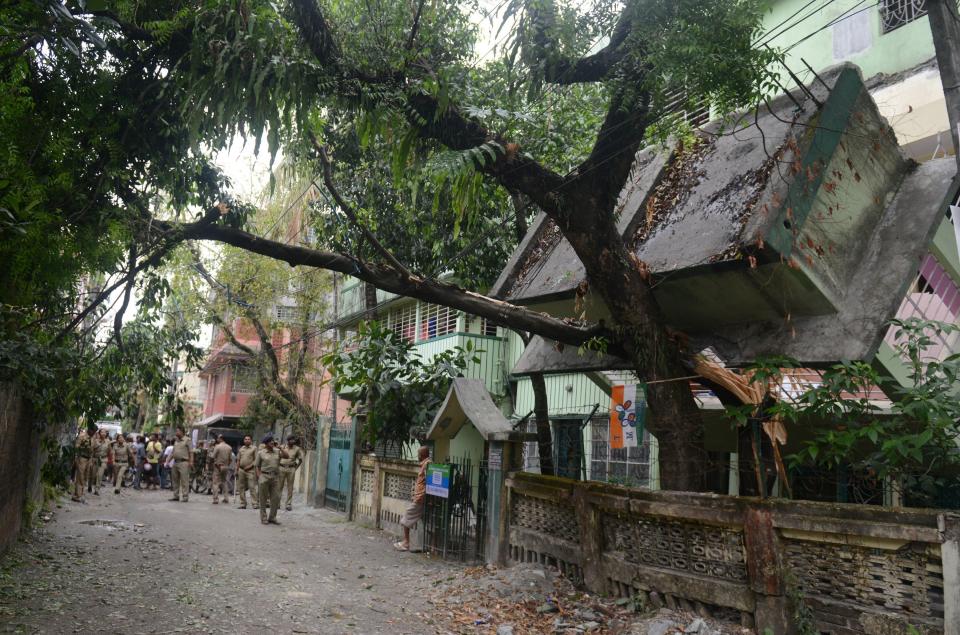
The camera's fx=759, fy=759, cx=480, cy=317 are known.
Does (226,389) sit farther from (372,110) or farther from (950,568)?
(950,568)

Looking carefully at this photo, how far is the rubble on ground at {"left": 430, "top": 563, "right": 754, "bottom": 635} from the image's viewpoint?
656cm

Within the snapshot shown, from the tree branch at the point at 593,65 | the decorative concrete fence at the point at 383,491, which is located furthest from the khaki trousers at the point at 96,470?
the tree branch at the point at 593,65

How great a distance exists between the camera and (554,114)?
11.8 m

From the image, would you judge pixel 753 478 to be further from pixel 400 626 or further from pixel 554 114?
pixel 554 114

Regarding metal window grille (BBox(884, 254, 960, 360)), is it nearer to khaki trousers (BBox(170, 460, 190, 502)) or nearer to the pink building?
→ khaki trousers (BBox(170, 460, 190, 502))

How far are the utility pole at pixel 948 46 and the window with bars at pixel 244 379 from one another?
77.6 feet

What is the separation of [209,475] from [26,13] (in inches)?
885

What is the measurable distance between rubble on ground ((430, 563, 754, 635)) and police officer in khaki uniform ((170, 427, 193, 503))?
39.3 ft

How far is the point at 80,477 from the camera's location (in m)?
17.7

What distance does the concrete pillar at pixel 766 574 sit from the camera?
5902 millimetres

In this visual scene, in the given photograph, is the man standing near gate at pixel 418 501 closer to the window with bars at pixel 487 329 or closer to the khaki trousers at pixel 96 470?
the window with bars at pixel 487 329

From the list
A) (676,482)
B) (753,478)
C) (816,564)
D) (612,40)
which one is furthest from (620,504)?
(612,40)

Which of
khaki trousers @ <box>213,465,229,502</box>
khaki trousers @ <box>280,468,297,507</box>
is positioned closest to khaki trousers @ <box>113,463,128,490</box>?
khaki trousers @ <box>213,465,229,502</box>

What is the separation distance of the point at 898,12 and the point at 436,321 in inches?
524
